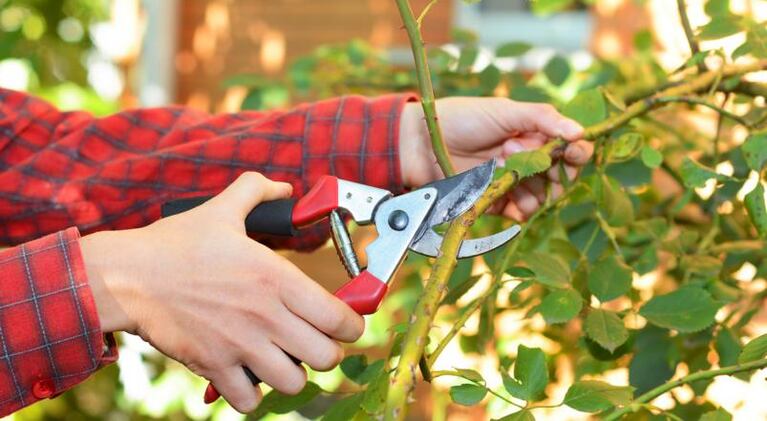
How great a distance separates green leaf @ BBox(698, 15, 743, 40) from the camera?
0.98 m

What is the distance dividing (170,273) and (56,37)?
11.1 ft

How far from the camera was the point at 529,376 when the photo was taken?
0.71 meters

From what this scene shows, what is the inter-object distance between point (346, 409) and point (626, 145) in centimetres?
40

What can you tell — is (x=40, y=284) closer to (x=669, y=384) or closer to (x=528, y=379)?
(x=528, y=379)

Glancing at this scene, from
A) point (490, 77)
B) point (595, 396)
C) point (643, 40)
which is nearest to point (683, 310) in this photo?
point (595, 396)

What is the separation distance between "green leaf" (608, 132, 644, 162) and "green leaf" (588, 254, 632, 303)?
13 cm

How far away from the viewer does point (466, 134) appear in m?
1.15

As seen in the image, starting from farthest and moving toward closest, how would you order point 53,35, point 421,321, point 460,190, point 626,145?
point 53,35
point 626,145
point 460,190
point 421,321

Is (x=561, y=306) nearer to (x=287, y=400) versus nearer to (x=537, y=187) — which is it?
(x=287, y=400)

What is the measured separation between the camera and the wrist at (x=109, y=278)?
30.0 inches

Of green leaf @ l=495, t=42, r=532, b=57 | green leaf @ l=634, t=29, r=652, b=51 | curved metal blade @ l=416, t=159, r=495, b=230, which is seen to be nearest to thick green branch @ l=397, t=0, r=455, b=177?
curved metal blade @ l=416, t=159, r=495, b=230

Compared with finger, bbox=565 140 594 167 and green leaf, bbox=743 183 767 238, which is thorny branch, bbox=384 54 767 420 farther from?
green leaf, bbox=743 183 767 238

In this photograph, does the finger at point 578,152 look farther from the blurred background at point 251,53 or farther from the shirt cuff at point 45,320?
the shirt cuff at point 45,320

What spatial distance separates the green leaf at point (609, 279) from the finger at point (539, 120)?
15 centimetres
